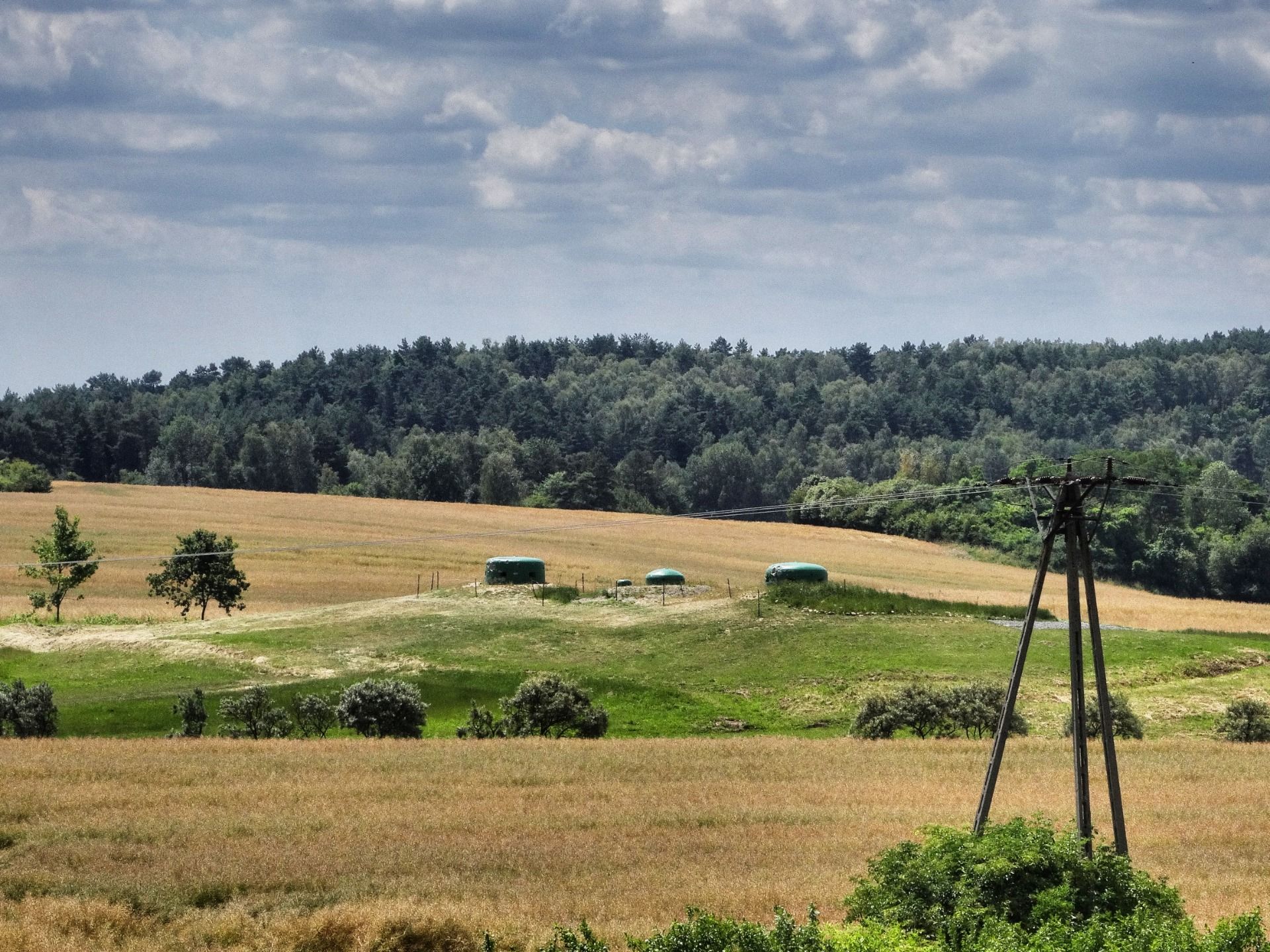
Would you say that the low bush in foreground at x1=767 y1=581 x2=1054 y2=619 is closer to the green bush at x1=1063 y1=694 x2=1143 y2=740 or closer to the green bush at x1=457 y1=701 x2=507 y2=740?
the green bush at x1=1063 y1=694 x2=1143 y2=740

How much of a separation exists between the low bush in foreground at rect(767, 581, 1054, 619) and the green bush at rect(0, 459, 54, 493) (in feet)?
299

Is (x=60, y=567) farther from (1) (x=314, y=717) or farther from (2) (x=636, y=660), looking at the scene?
(1) (x=314, y=717)

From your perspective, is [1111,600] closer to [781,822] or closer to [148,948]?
[781,822]

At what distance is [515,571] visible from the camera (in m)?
92.8

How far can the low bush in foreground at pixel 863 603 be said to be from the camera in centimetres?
8025

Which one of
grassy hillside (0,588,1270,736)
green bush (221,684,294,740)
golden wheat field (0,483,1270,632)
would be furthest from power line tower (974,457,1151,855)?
golden wheat field (0,483,1270,632)


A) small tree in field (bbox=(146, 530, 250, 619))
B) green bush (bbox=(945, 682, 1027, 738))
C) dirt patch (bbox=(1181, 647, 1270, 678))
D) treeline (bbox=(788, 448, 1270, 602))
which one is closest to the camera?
green bush (bbox=(945, 682, 1027, 738))

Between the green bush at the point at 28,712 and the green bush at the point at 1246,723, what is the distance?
39.4 m

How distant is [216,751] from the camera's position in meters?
44.6

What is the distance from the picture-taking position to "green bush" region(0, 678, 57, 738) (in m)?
53.0

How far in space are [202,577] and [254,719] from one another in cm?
3514

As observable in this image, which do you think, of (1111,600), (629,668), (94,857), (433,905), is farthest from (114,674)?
(1111,600)

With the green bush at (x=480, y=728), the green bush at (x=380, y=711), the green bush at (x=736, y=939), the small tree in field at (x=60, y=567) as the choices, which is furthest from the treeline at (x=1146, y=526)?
the green bush at (x=736, y=939)

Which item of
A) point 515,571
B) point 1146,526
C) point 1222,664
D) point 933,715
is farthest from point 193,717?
point 1146,526
